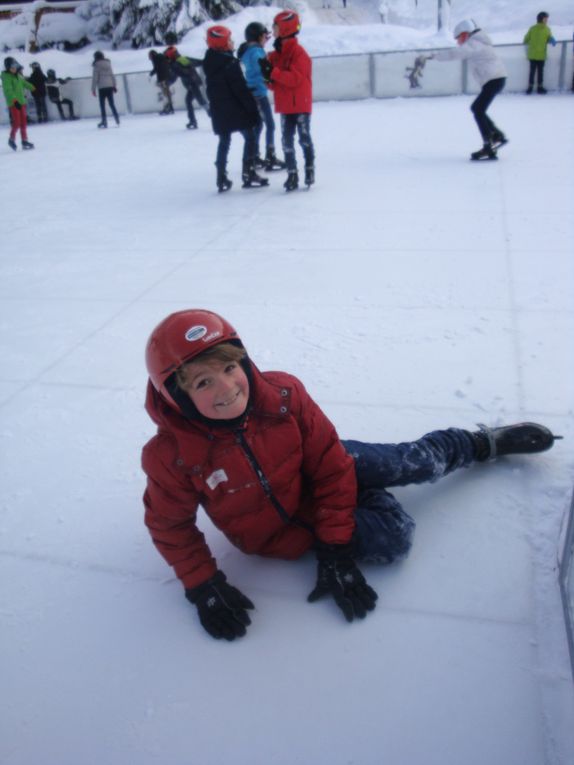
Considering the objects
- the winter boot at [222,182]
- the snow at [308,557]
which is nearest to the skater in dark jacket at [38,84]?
the winter boot at [222,182]

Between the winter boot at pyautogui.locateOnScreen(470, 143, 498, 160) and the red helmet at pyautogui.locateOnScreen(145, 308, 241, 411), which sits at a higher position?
the red helmet at pyautogui.locateOnScreen(145, 308, 241, 411)

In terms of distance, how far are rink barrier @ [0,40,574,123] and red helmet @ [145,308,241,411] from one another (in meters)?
14.4

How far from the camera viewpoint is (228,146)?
667 cm

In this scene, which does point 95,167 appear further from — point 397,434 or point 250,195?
point 397,434

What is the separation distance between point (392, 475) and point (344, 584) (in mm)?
→ 429

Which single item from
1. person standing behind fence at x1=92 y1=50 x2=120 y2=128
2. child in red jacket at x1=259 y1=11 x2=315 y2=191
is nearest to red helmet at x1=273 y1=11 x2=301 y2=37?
child in red jacket at x1=259 y1=11 x2=315 y2=191

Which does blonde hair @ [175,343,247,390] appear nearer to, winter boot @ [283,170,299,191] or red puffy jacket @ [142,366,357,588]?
red puffy jacket @ [142,366,357,588]

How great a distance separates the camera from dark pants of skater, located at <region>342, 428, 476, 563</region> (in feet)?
6.07

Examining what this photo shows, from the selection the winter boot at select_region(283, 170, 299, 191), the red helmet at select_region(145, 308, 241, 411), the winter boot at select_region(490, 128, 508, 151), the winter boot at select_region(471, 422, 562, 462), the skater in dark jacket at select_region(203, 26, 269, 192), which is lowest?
the winter boot at select_region(471, 422, 562, 462)

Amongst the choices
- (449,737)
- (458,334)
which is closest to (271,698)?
(449,737)

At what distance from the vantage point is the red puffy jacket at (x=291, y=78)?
6156 millimetres

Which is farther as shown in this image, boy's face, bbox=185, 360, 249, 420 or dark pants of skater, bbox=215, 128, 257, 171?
dark pants of skater, bbox=215, 128, 257, 171

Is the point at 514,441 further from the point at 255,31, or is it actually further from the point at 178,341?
the point at 255,31

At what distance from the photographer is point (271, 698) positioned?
1556mm
